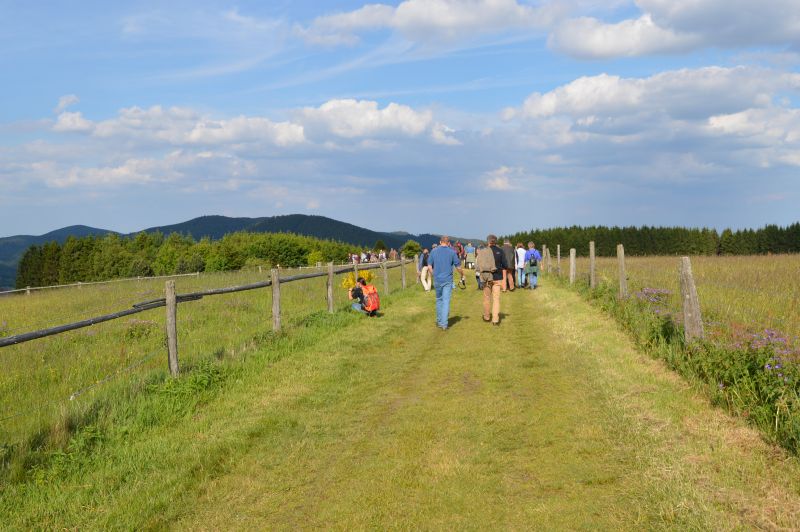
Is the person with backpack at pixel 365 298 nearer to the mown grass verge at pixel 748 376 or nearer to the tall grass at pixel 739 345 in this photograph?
the tall grass at pixel 739 345

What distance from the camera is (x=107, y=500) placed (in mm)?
5000

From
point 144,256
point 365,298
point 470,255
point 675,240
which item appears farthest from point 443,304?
point 144,256

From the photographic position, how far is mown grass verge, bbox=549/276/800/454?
599cm

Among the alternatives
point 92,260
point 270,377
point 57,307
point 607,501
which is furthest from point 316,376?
point 92,260

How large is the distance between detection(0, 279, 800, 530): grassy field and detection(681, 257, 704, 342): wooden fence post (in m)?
0.79

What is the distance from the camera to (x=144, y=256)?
108 meters

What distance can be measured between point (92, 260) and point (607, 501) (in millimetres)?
106980

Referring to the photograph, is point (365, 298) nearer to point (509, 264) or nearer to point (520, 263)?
point (509, 264)

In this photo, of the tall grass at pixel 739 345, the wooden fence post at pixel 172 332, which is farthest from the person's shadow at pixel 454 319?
the wooden fence post at pixel 172 332

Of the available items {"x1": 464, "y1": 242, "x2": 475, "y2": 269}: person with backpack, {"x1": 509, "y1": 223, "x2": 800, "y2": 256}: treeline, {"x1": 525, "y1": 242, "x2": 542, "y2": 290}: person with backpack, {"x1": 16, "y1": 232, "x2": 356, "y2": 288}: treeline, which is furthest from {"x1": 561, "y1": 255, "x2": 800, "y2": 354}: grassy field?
{"x1": 16, "y1": 232, "x2": 356, "y2": 288}: treeline

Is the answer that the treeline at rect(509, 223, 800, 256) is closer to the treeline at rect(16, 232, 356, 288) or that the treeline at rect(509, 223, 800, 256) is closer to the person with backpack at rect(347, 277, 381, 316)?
the treeline at rect(16, 232, 356, 288)

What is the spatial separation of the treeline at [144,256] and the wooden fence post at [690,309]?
81.0 m

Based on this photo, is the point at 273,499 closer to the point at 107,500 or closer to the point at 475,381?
the point at 107,500

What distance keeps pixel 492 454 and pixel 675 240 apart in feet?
265
